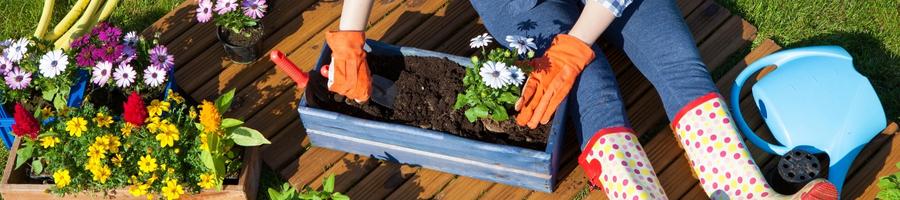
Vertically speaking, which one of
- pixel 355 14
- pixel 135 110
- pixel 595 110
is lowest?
pixel 595 110

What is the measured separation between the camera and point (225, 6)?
330 centimetres

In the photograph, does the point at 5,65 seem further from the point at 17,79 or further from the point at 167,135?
the point at 167,135

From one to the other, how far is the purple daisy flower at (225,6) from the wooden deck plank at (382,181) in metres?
0.79

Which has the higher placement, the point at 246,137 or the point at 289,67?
the point at 289,67

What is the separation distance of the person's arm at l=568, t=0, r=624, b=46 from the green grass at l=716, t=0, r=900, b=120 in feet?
3.10

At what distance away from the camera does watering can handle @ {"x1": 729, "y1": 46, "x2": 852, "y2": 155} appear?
3.14 meters

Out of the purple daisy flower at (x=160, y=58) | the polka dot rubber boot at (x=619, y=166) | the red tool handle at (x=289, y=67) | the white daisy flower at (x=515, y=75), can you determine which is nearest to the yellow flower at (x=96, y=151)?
the purple daisy flower at (x=160, y=58)

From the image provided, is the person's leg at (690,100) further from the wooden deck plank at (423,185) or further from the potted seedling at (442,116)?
the wooden deck plank at (423,185)

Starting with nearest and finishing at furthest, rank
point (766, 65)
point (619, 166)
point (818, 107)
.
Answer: point (619, 166) < point (818, 107) < point (766, 65)

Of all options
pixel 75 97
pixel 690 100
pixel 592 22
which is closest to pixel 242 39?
pixel 75 97

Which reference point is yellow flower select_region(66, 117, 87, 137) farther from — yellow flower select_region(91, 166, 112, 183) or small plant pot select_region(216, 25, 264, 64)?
small plant pot select_region(216, 25, 264, 64)

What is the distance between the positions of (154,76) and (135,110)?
34cm

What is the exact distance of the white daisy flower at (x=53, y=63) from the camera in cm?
294

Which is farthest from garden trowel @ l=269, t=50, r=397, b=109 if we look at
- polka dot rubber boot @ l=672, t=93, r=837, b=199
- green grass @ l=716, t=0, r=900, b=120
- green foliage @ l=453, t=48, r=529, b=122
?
green grass @ l=716, t=0, r=900, b=120
